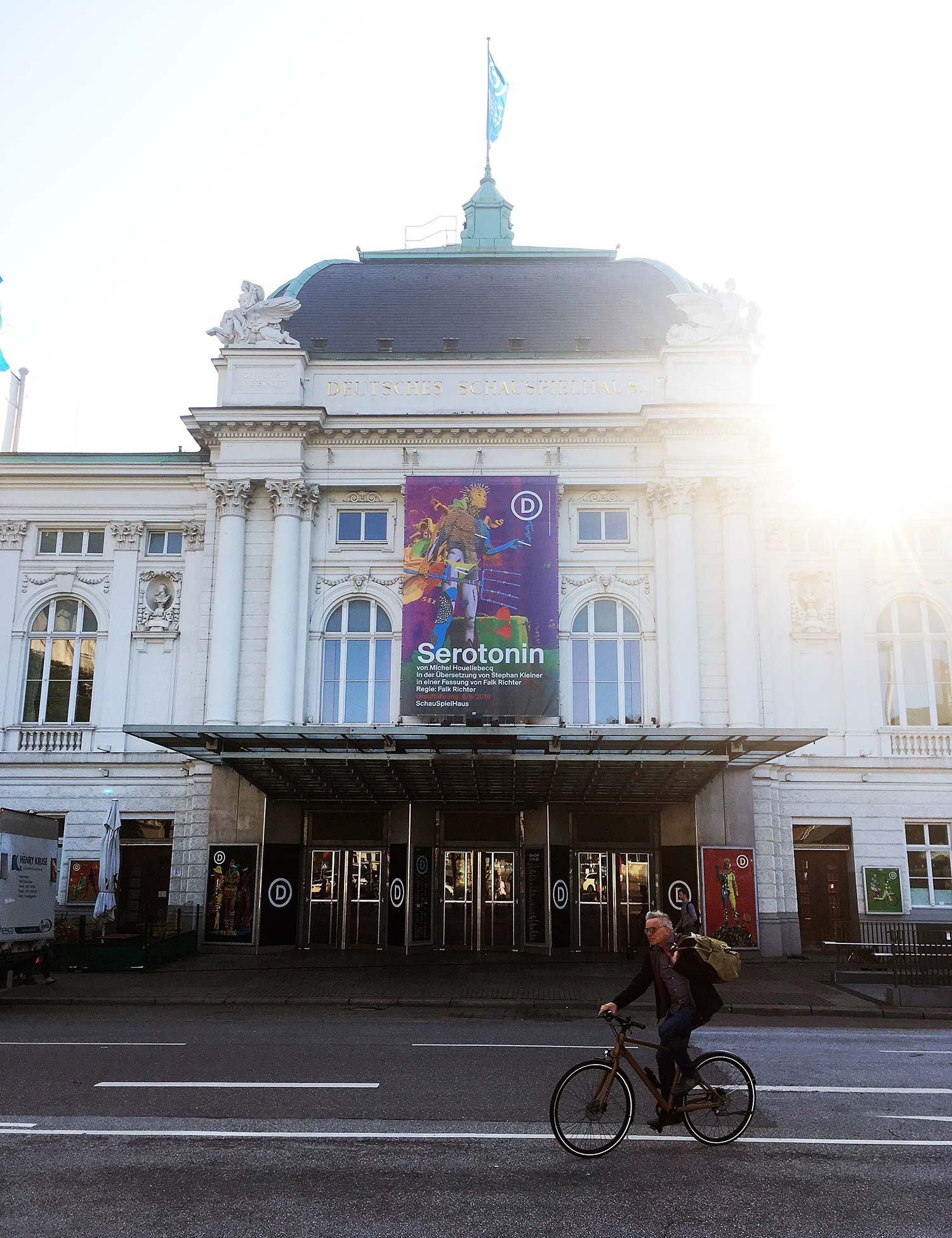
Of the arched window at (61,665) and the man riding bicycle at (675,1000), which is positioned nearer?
the man riding bicycle at (675,1000)

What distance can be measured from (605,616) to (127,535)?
47.0ft

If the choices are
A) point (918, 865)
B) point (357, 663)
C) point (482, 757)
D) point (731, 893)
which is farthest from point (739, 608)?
point (357, 663)

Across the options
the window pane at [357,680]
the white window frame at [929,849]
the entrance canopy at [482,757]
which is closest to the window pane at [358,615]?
the window pane at [357,680]

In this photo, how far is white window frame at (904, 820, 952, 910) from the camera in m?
29.6

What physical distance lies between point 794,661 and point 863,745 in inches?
117

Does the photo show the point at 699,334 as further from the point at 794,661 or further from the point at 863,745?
the point at 863,745

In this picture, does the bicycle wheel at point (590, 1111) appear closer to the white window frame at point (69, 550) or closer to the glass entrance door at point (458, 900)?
the glass entrance door at point (458, 900)

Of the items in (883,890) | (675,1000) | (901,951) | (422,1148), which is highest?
(883,890)

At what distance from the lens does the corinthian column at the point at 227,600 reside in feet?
98.7

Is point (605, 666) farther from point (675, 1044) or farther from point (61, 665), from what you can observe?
point (675, 1044)

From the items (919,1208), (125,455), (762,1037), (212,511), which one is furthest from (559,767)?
(919,1208)

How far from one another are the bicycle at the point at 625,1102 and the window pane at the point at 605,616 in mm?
22189

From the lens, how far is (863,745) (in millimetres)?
30422

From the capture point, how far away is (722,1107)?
8.91 m
